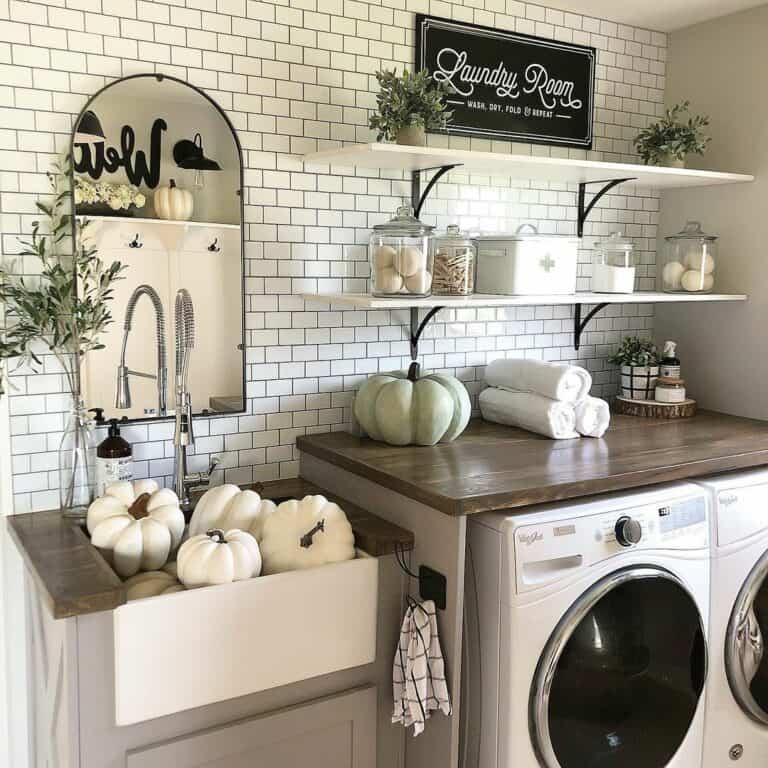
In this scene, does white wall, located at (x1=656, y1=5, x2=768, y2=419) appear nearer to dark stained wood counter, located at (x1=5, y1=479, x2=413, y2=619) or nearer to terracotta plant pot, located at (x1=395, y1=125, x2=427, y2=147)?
terracotta plant pot, located at (x1=395, y1=125, x2=427, y2=147)

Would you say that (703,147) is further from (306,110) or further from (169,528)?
(169,528)

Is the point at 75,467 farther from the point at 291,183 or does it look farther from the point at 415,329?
the point at 415,329

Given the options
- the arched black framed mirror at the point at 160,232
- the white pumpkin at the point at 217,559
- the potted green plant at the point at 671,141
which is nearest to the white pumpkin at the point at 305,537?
the white pumpkin at the point at 217,559

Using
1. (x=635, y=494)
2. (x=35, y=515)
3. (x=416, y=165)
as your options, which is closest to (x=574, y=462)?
(x=635, y=494)

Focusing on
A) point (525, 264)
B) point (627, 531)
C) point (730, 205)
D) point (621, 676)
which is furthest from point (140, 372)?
point (730, 205)

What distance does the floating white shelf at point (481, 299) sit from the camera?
2160 millimetres

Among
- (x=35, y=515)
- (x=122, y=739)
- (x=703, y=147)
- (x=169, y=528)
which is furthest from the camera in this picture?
(x=703, y=147)

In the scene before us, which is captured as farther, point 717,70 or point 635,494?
point 717,70

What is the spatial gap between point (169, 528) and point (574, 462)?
1.00m

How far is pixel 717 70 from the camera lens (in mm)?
2855

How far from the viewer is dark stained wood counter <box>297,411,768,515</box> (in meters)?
1.92

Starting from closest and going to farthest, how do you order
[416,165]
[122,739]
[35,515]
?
[122,739]
[35,515]
[416,165]

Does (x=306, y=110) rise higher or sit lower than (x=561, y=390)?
higher

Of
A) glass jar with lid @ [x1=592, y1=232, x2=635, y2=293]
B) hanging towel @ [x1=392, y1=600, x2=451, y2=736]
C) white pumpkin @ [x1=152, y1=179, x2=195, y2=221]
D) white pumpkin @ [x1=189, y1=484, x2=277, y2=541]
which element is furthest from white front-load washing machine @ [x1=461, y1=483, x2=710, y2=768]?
white pumpkin @ [x1=152, y1=179, x2=195, y2=221]
